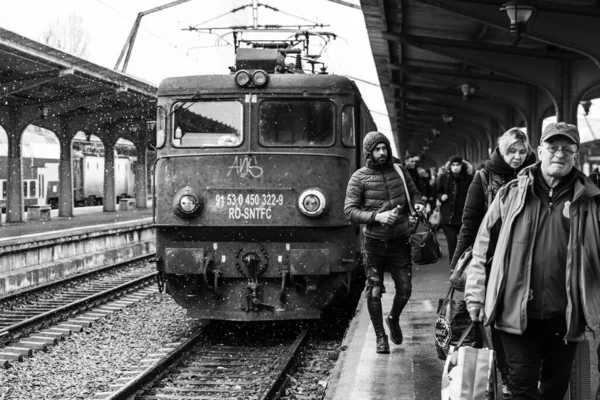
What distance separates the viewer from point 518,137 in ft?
16.6

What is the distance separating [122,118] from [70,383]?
70.0 ft

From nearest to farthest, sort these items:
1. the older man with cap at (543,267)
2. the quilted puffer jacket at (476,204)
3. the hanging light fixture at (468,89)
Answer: the older man with cap at (543,267) → the quilted puffer jacket at (476,204) → the hanging light fixture at (468,89)

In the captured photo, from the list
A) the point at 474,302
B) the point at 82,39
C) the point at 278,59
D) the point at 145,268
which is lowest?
the point at 145,268

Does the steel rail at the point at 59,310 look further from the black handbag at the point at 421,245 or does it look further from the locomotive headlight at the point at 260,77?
the black handbag at the point at 421,245

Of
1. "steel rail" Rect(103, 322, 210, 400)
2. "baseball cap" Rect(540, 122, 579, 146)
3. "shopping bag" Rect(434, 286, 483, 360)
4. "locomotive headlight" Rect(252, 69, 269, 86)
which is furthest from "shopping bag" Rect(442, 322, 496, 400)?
"locomotive headlight" Rect(252, 69, 269, 86)

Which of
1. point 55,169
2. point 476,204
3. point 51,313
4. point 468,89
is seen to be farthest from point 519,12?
point 55,169

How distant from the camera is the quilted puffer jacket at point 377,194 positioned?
6711mm

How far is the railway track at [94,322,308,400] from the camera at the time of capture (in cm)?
673

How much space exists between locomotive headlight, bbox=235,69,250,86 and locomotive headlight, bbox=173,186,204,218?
1.22 m

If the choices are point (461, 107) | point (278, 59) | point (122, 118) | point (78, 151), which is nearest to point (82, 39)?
point (78, 151)

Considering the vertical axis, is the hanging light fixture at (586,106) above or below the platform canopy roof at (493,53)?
below

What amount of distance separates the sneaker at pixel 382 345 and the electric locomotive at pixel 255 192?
1538 mm

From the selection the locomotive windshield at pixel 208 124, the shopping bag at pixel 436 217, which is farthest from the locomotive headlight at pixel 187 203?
the shopping bag at pixel 436 217

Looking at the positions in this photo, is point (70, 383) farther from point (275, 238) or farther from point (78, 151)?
point (78, 151)
